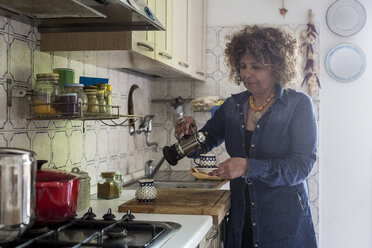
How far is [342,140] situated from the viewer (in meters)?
3.93

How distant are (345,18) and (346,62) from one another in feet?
1.10

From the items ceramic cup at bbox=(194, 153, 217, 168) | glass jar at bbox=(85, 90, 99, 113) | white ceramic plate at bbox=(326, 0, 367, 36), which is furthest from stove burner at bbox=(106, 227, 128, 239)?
white ceramic plate at bbox=(326, 0, 367, 36)

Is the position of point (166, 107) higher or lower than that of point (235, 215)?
higher

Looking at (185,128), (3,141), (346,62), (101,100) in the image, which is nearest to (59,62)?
(101,100)

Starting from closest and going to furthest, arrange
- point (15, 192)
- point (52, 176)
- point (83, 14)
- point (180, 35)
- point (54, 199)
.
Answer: point (15, 192) → point (54, 199) → point (52, 176) → point (83, 14) → point (180, 35)

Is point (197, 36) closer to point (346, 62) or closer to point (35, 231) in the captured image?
point (346, 62)

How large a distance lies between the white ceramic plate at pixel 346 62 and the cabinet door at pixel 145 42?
192 centimetres

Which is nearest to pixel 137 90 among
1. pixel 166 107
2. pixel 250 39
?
pixel 166 107

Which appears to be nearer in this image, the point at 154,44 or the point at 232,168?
the point at 232,168

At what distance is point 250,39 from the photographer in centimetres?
253

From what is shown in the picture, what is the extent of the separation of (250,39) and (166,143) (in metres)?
1.71

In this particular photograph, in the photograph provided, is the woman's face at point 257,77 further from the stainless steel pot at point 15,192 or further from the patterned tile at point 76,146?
the stainless steel pot at point 15,192

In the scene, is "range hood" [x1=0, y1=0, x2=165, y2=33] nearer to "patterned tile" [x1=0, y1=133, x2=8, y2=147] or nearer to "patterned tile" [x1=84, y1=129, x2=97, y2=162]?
"patterned tile" [x1=0, y1=133, x2=8, y2=147]

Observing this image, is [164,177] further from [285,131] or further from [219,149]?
[285,131]
